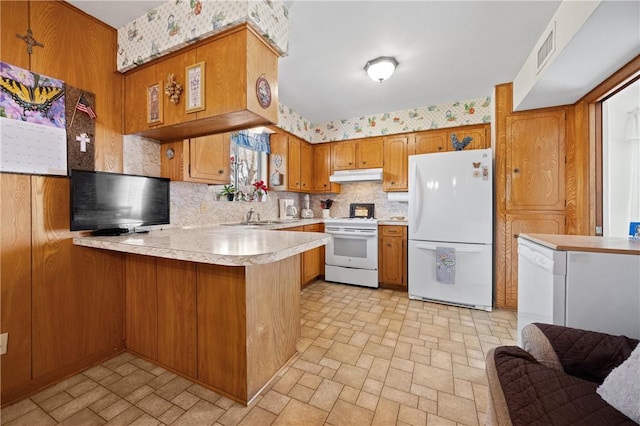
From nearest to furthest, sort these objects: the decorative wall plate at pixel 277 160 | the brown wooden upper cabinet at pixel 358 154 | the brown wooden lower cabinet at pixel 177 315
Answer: the brown wooden lower cabinet at pixel 177 315
the decorative wall plate at pixel 277 160
the brown wooden upper cabinet at pixel 358 154

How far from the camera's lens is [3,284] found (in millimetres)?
1463

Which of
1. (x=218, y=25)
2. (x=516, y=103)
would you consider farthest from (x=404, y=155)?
(x=218, y=25)

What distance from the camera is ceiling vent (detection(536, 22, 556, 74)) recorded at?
71.2 inches

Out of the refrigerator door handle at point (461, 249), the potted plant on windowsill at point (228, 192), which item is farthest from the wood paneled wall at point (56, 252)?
the refrigerator door handle at point (461, 249)

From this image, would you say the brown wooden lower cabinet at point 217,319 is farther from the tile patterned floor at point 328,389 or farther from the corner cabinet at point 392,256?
the corner cabinet at point 392,256

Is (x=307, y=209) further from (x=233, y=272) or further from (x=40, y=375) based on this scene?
(x=40, y=375)

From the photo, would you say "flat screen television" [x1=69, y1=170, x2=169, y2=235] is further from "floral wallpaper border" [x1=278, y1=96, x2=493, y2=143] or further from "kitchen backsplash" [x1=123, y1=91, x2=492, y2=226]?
"floral wallpaper border" [x1=278, y1=96, x2=493, y2=143]

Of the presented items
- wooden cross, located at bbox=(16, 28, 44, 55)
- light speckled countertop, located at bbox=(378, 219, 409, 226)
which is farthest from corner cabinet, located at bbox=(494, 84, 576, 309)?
wooden cross, located at bbox=(16, 28, 44, 55)

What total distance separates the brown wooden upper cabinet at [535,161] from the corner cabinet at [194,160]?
10.3 feet

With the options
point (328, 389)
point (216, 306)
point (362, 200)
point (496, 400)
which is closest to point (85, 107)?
point (216, 306)

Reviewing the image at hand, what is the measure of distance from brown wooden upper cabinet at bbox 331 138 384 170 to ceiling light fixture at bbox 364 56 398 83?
1538mm

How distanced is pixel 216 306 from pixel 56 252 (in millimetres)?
1175

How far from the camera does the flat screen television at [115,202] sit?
5.33 ft

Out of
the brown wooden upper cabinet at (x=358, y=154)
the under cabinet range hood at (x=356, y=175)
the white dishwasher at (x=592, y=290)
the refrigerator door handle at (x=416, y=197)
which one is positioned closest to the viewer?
the white dishwasher at (x=592, y=290)
